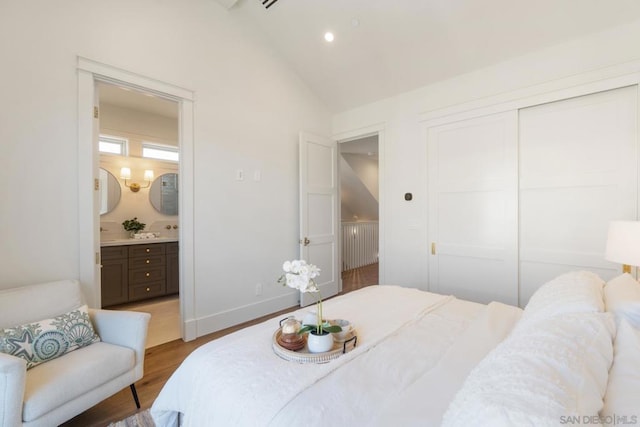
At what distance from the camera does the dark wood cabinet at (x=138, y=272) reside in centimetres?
360

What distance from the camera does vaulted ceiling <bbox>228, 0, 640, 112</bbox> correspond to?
229 cm

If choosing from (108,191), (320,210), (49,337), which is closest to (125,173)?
(108,191)

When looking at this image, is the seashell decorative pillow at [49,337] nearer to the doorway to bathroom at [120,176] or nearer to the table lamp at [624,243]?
the doorway to bathroom at [120,176]

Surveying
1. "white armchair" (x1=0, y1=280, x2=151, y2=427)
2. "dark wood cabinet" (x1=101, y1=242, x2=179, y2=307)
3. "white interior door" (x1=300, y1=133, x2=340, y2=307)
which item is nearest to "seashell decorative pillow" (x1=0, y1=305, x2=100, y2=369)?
"white armchair" (x1=0, y1=280, x2=151, y2=427)

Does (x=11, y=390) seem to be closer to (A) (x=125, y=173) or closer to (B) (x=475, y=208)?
(B) (x=475, y=208)

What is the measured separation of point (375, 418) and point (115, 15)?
3216mm

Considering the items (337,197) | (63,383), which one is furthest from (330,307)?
(337,197)

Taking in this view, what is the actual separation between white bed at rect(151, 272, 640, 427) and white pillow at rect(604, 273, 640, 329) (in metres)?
0.04

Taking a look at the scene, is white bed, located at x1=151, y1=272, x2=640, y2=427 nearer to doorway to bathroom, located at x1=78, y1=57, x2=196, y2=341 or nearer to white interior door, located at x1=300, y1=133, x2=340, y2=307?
doorway to bathroom, located at x1=78, y1=57, x2=196, y2=341

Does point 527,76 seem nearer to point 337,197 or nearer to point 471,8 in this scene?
point 471,8

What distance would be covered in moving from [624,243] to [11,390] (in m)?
3.25

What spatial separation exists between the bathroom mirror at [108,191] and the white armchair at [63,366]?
8.49 feet

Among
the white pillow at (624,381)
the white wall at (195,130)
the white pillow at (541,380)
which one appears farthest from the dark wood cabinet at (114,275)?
the white pillow at (624,381)

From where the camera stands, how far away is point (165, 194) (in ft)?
15.5
